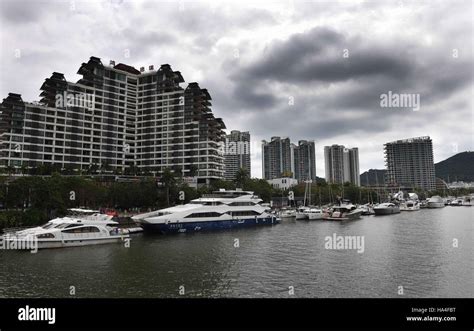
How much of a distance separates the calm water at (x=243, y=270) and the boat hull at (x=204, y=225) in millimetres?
11193

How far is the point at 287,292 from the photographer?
71.3 feet

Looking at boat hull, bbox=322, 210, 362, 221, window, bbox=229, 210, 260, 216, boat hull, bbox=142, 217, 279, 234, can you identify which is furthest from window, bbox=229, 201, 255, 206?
boat hull, bbox=322, 210, 362, 221

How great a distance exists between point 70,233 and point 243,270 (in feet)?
81.2

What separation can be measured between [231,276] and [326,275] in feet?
25.4

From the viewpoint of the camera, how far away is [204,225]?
5894cm

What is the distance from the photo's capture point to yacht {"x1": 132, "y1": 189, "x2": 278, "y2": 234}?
5331 cm

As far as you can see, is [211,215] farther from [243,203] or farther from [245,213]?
[243,203]
